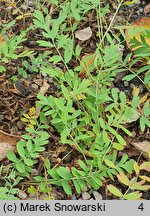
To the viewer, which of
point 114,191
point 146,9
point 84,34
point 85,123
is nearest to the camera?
point 114,191

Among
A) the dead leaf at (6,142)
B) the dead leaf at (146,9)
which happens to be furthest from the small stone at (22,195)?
the dead leaf at (146,9)

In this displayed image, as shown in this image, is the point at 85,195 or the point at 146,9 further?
the point at 146,9

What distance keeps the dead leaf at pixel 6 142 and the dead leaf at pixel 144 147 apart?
0.49 m

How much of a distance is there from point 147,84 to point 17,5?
79cm

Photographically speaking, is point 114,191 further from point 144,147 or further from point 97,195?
point 144,147

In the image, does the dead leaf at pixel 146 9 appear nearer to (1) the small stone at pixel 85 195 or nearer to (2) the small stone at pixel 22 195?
(1) the small stone at pixel 85 195

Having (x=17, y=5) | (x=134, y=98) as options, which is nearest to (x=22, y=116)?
(x=134, y=98)

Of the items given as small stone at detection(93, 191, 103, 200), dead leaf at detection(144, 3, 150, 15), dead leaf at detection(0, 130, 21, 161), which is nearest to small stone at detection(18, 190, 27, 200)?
dead leaf at detection(0, 130, 21, 161)

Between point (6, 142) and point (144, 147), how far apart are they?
0.57 m

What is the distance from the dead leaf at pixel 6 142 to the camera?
2139 millimetres

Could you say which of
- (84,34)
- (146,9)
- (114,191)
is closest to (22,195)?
(114,191)

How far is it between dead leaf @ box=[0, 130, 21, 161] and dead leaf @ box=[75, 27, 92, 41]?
64 centimetres

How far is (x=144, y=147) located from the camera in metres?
2.20

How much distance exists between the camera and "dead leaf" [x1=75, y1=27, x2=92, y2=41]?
255 centimetres
